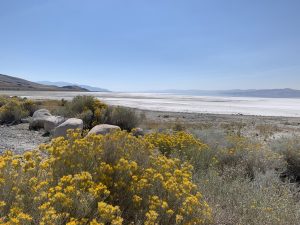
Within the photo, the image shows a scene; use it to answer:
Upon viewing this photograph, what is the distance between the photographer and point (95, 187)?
3.29 meters

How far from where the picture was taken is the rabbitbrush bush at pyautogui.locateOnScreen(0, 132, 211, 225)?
304cm

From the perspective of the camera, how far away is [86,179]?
3385 mm

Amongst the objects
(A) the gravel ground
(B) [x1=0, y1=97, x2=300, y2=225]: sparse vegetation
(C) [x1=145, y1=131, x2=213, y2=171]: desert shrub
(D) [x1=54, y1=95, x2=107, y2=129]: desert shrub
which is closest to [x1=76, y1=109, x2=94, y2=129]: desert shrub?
(D) [x1=54, y1=95, x2=107, y2=129]: desert shrub

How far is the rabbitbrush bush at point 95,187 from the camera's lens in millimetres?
3043

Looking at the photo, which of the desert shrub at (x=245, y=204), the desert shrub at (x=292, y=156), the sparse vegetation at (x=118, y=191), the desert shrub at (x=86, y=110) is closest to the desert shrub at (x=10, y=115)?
the desert shrub at (x=86, y=110)

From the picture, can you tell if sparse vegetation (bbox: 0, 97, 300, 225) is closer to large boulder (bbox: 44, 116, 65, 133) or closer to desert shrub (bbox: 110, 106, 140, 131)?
large boulder (bbox: 44, 116, 65, 133)

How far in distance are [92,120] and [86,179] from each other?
11.4 m

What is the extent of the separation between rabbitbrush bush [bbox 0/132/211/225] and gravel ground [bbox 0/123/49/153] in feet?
17.2

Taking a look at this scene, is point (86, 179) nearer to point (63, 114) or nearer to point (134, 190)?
point (134, 190)

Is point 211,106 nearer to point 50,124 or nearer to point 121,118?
point 121,118

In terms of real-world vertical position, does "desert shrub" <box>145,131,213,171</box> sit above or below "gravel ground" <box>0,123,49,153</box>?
above

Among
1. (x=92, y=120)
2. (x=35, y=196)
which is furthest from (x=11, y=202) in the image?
(x=92, y=120)

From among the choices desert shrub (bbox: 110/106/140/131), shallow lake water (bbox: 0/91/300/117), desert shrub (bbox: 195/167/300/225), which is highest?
desert shrub (bbox: 110/106/140/131)

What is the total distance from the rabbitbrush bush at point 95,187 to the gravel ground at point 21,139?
5241 millimetres
